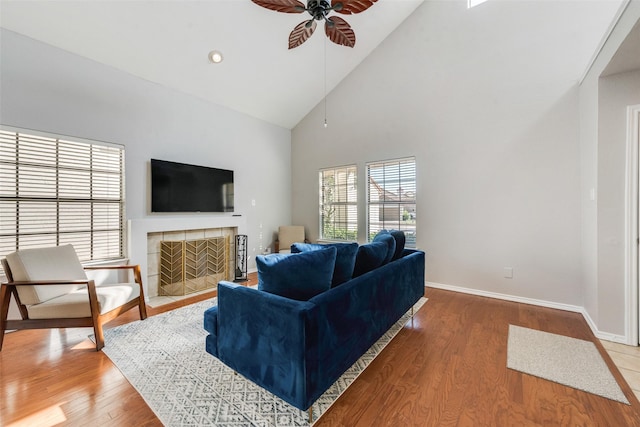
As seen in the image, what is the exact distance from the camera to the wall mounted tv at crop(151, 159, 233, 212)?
3656 millimetres

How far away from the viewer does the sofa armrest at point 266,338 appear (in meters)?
1.40

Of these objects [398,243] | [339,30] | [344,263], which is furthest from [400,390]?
[339,30]

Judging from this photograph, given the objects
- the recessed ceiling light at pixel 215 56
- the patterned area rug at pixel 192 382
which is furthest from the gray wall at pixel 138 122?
the patterned area rug at pixel 192 382

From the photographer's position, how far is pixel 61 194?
3008 millimetres

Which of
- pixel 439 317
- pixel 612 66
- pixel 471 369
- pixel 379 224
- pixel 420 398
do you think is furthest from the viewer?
pixel 379 224

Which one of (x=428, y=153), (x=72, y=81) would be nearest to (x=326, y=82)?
(x=428, y=153)

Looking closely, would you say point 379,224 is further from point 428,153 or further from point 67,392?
point 67,392

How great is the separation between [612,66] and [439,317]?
2760 millimetres

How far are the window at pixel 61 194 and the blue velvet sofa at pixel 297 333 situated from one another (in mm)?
2367

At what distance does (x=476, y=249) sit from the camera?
3.69 metres

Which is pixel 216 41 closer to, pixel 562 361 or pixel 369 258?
pixel 369 258

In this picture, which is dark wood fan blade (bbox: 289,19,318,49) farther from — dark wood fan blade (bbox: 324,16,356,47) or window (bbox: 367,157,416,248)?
window (bbox: 367,157,416,248)

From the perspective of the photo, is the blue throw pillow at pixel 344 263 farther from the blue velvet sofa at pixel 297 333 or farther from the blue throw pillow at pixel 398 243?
the blue throw pillow at pixel 398 243

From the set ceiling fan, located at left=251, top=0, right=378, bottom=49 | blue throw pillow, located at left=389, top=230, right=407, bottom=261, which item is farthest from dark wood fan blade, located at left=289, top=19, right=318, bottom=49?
blue throw pillow, located at left=389, top=230, right=407, bottom=261
